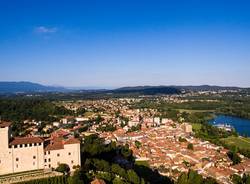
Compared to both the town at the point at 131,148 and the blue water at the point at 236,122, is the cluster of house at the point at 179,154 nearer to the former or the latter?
the town at the point at 131,148

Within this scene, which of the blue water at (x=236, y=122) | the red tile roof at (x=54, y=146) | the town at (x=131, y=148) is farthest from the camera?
the blue water at (x=236, y=122)

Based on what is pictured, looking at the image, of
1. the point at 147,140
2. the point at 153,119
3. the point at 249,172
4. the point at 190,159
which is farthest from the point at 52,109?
the point at 249,172

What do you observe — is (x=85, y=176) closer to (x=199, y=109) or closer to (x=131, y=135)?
(x=131, y=135)

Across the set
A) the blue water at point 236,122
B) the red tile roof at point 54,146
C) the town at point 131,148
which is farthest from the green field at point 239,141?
the red tile roof at point 54,146

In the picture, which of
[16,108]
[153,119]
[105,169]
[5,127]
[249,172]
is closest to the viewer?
[5,127]

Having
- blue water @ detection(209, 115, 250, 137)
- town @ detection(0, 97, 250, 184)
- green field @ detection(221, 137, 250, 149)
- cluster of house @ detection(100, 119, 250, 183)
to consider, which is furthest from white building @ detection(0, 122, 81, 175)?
blue water @ detection(209, 115, 250, 137)

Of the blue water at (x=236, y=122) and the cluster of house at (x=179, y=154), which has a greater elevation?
the cluster of house at (x=179, y=154)
